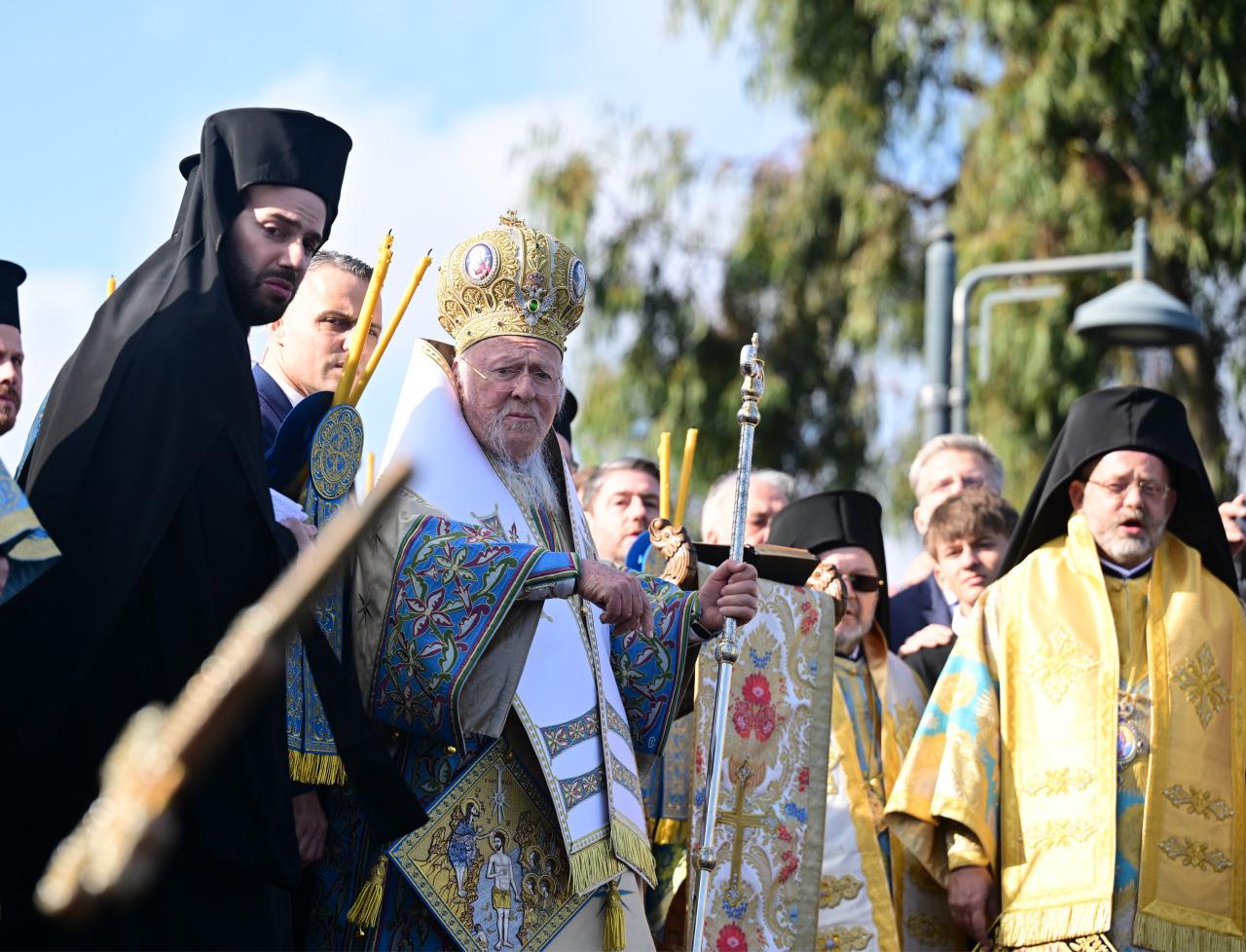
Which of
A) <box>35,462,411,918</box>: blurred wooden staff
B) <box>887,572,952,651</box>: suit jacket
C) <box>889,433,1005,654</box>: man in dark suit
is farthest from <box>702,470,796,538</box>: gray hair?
<box>35,462,411,918</box>: blurred wooden staff

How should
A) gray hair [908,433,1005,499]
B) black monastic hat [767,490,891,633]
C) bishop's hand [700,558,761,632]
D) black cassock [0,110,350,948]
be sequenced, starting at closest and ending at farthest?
black cassock [0,110,350,948]
bishop's hand [700,558,761,632]
black monastic hat [767,490,891,633]
gray hair [908,433,1005,499]

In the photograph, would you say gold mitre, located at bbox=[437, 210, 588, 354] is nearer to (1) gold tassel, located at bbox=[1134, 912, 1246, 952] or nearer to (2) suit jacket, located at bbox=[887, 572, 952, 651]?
(1) gold tassel, located at bbox=[1134, 912, 1246, 952]

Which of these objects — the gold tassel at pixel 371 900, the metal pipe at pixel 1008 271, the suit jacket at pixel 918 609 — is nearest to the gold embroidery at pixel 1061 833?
the suit jacket at pixel 918 609

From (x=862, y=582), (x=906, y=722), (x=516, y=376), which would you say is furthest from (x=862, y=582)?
(x=516, y=376)

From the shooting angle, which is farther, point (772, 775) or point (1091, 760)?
point (1091, 760)

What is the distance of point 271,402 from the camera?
544cm

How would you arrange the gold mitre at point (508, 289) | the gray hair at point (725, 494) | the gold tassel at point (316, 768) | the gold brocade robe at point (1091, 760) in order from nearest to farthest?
the gold tassel at point (316, 768)
the gold mitre at point (508, 289)
the gold brocade robe at point (1091, 760)
the gray hair at point (725, 494)

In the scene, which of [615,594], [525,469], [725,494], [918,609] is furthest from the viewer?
[918,609]

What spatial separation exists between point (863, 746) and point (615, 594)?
7.82 ft

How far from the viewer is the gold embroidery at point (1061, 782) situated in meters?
6.29

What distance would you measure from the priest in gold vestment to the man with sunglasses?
0.62 ft

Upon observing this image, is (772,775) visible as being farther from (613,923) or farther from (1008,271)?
(1008,271)

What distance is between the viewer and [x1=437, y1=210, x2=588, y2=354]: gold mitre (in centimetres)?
541

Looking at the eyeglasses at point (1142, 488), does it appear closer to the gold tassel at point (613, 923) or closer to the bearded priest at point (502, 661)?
the bearded priest at point (502, 661)
